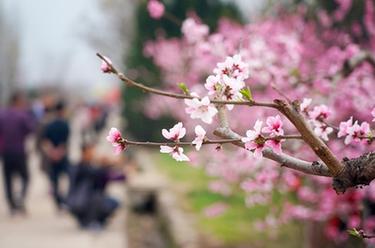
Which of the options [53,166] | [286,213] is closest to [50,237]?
[53,166]

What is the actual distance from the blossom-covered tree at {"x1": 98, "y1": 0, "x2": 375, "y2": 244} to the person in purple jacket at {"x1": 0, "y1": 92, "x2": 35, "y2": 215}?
111 inches

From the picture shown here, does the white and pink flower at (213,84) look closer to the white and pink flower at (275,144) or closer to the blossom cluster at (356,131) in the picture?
the white and pink flower at (275,144)

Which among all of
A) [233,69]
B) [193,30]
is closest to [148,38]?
[193,30]

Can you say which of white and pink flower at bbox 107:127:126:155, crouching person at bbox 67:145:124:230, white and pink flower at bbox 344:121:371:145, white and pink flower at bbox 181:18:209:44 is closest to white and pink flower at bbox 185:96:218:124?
white and pink flower at bbox 107:127:126:155

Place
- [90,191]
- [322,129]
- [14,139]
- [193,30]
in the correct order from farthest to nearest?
1. [14,139]
2. [90,191]
3. [193,30]
4. [322,129]

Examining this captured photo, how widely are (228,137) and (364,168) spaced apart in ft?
1.41

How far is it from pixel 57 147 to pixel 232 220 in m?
2.56

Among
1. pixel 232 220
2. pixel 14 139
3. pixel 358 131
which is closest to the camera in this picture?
pixel 358 131

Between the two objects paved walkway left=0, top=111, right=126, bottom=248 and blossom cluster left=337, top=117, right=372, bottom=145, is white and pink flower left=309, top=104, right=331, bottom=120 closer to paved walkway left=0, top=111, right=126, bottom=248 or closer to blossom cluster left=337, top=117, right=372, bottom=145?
blossom cluster left=337, top=117, right=372, bottom=145

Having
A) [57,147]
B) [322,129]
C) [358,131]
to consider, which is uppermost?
[57,147]

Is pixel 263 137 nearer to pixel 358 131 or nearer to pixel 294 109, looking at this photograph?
Result: pixel 294 109

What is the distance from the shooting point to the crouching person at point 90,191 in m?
8.45

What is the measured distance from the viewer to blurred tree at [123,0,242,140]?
19266 mm

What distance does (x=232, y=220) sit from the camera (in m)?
9.30
